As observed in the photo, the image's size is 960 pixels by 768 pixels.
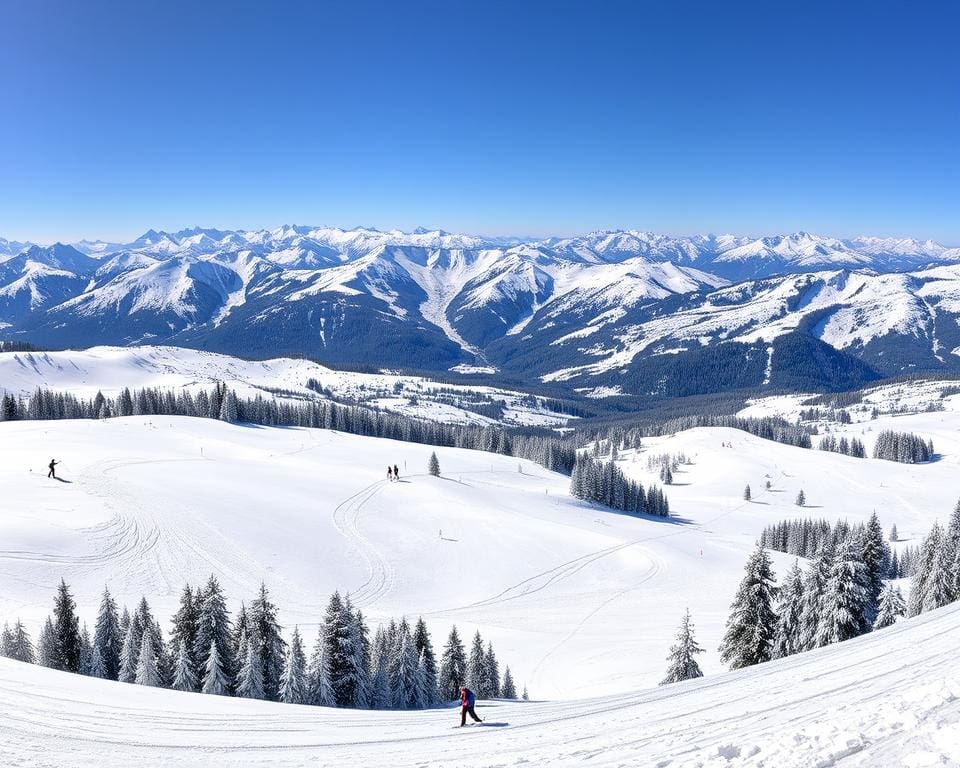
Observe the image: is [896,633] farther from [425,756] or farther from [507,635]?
[507,635]

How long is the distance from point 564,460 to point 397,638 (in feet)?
346

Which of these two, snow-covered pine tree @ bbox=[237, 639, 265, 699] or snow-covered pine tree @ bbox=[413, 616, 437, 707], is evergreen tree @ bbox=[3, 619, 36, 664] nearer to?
snow-covered pine tree @ bbox=[237, 639, 265, 699]

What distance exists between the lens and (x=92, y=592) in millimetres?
40906

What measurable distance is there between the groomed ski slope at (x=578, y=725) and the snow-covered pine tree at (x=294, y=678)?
8.00 metres

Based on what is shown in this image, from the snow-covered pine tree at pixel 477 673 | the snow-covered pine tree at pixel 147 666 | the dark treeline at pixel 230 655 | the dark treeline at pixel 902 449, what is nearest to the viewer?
→ the snow-covered pine tree at pixel 147 666

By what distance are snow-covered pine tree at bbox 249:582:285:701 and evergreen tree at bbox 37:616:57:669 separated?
1017 centimetres

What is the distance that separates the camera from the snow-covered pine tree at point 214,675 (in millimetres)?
29047

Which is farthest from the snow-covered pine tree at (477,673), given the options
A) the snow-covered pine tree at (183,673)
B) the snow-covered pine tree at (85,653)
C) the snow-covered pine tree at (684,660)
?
the snow-covered pine tree at (85,653)

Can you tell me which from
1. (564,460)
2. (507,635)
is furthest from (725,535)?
(507,635)

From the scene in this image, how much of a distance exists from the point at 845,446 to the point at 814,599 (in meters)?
181

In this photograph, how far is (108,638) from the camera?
105ft

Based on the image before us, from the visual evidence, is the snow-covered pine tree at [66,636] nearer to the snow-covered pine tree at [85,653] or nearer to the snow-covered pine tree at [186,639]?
the snow-covered pine tree at [85,653]

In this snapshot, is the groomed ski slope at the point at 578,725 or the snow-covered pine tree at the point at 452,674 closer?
the groomed ski slope at the point at 578,725

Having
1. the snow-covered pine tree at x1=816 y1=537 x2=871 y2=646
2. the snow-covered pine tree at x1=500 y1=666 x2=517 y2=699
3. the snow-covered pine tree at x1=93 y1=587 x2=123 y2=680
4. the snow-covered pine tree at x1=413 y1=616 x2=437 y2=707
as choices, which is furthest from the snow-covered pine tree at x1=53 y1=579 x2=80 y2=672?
the snow-covered pine tree at x1=816 y1=537 x2=871 y2=646
